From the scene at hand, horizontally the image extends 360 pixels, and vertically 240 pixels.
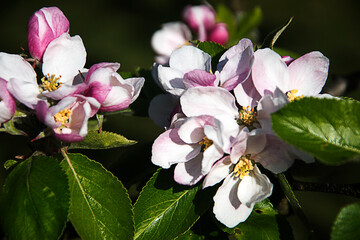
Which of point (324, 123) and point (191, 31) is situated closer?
point (324, 123)

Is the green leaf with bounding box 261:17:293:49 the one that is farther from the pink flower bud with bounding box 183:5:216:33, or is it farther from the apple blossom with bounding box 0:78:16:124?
the pink flower bud with bounding box 183:5:216:33

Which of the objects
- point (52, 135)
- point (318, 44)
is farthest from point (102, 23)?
point (52, 135)

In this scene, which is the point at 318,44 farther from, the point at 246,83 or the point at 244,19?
the point at 246,83

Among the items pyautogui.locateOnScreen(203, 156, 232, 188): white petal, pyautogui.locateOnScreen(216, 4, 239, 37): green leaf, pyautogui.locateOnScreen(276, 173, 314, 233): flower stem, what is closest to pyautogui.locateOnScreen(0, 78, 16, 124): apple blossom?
pyautogui.locateOnScreen(203, 156, 232, 188): white petal

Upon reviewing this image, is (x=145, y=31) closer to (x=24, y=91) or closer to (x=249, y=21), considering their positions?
(x=249, y=21)

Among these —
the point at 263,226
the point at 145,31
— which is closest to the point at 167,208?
the point at 263,226

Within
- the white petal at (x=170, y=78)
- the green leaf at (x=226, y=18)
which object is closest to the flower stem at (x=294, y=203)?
the white petal at (x=170, y=78)
